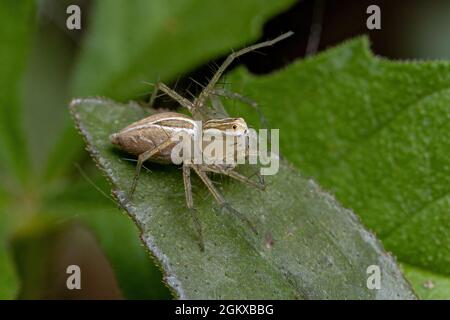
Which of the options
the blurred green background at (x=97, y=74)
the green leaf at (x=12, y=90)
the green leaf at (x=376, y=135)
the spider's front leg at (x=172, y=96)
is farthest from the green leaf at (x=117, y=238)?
the green leaf at (x=376, y=135)

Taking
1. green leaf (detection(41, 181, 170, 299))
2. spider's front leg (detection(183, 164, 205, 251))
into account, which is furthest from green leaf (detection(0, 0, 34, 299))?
spider's front leg (detection(183, 164, 205, 251))

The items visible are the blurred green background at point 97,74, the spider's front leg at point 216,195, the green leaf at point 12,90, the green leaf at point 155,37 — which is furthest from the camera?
the green leaf at point 155,37

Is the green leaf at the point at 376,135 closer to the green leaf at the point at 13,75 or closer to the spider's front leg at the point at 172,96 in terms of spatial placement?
the spider's front leg at the point at 172,96

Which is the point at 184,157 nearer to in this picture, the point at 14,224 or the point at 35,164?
the point at 14,224

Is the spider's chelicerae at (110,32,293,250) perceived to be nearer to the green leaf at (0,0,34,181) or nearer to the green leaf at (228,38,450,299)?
the green leaf at (228,38,450,299)

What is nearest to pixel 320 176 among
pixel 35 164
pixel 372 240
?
pixel 372 240
